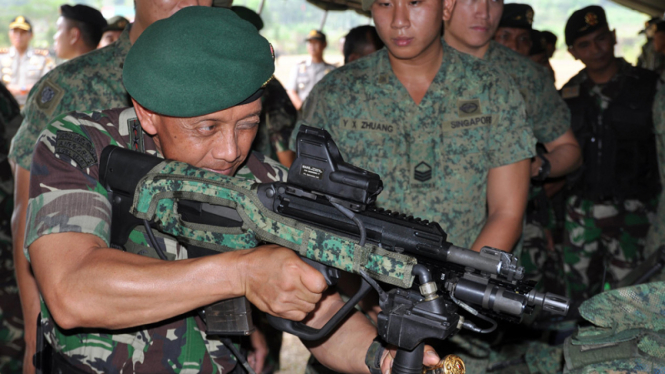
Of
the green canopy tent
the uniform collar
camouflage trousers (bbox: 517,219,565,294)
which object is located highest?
the green canopy tent

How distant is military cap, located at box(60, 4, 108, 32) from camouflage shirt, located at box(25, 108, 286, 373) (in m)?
4.76

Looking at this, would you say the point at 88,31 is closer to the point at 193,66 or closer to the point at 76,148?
the point at 76,148

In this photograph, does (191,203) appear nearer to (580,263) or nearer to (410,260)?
(410,260)

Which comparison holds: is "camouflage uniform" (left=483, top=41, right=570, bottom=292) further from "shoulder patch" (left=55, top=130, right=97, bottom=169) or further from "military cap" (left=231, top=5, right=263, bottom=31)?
"shoulder patch" (left=55, top=130, right=97, bottom=169)

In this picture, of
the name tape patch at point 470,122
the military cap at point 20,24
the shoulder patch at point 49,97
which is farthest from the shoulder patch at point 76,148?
the military cap at point 20,24

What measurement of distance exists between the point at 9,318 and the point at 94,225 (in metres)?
2.08

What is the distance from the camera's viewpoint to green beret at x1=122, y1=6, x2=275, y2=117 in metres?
1.62

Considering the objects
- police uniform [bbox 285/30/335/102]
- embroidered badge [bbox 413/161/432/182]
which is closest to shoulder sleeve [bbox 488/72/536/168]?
embroidered badge [bbox 413/161/432/182]

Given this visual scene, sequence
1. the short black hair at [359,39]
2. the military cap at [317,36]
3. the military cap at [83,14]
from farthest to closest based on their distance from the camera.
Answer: the military cap at [317,36], the military cap at [83,14], the short black hair at [359,39]

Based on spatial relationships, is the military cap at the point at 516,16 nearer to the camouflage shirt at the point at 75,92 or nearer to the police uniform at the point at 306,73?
the camouflage shirt at the point at 75,92

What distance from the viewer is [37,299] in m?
2.39

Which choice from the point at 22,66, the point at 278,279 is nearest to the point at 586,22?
the point at 278,279

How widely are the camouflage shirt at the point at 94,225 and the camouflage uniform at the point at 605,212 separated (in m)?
3.78

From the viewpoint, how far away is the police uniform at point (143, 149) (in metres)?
1.62
